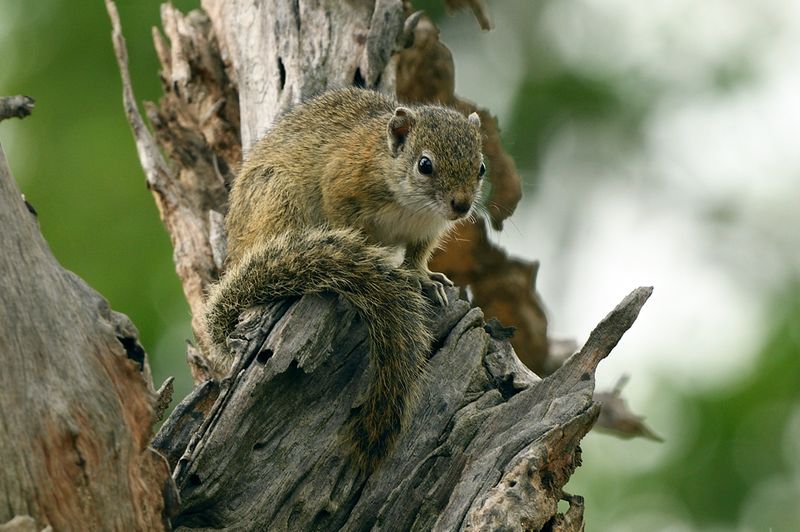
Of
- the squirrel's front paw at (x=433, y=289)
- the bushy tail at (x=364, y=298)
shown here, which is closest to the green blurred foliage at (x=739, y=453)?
the squirrel's front paw at (x=433, y=289)

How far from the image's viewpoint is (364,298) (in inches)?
167

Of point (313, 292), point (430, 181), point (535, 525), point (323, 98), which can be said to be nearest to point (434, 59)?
point (323, 98)

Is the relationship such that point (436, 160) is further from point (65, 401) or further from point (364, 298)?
point (65, 401)

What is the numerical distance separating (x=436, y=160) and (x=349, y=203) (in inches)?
20.1

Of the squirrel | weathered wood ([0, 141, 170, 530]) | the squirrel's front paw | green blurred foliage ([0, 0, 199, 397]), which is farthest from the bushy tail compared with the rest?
green blurred foliage ([0, 0, 199, 397])

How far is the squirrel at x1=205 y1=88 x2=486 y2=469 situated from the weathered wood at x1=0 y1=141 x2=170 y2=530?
1.21m

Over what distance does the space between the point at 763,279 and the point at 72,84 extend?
6.78m

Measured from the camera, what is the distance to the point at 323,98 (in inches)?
236

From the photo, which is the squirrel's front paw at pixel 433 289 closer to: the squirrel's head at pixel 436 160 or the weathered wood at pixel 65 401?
the squirrel's head at pixel 436 160

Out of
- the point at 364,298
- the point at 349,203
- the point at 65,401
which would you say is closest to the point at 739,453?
the point at 349,203

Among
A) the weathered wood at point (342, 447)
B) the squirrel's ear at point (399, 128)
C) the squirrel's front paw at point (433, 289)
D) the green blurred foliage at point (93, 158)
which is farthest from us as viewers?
the green blurred foliage at point (93, 158)

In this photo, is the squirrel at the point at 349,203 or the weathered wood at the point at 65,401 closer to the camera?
the weathered wood at the point at 65,401

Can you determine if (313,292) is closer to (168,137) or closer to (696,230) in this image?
(168,137)

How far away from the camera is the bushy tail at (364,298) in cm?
400
